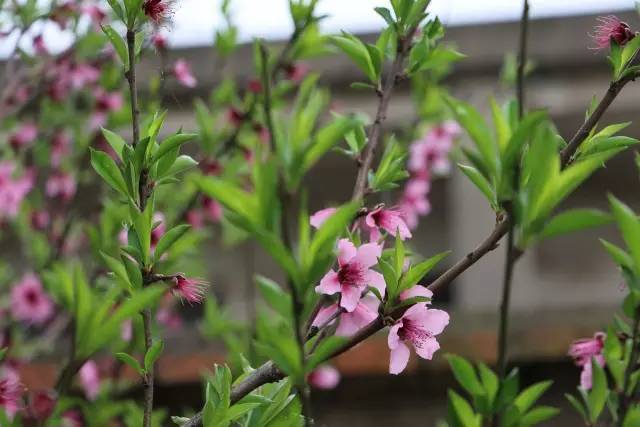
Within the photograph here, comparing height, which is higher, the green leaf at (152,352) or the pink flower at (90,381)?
the green leaf at (152,352)

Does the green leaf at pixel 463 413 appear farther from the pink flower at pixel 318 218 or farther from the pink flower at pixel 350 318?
the pink flower at pixel 318 218

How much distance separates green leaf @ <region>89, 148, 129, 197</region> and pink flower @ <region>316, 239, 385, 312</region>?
0.99ft

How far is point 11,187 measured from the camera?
288 cm

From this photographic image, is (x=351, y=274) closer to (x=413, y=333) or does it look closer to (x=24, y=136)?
(x=413, y=333)

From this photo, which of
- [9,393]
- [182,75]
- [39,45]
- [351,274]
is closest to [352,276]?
[351,274]

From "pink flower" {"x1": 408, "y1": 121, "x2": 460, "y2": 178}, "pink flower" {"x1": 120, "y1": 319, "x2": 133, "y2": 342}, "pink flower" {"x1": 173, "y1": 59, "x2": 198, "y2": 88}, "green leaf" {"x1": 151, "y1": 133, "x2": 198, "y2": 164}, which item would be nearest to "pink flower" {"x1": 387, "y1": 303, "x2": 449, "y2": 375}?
"green leaf" {"x1": 151, "y1": 133, "x2": 198, "y2": 164}

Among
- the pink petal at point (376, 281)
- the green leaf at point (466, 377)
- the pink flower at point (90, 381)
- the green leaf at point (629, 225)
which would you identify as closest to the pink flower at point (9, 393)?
the pink petal at point (376, 281)

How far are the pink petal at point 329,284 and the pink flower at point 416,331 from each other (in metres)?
0.09

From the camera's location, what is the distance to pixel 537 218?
82 cm

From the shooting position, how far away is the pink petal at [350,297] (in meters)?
1.06

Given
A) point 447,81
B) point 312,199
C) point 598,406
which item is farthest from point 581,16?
point 598,406

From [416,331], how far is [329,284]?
0.13m

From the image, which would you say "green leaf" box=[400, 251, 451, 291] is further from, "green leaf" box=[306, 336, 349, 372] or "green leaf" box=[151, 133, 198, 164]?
"green leaf" box=[151, 133, 198, 164]

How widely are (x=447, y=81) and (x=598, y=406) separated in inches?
159
